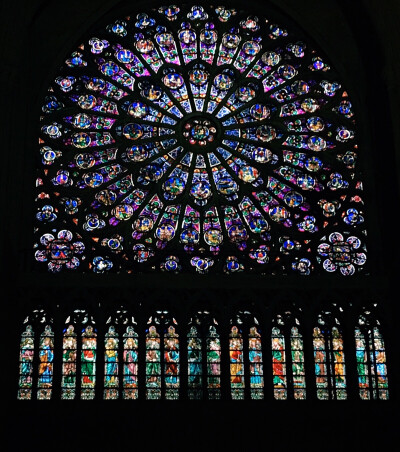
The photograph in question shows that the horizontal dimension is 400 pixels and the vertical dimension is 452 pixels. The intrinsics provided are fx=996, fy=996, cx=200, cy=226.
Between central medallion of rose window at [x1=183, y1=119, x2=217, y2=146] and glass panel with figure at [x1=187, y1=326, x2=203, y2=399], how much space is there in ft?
10.6

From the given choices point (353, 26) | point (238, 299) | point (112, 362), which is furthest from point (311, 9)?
point (112, 362)

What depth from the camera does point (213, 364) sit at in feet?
44.4

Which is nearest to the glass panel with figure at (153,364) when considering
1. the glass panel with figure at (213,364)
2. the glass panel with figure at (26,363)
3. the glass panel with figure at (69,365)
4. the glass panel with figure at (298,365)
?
the glass panel with figure at (213,364)

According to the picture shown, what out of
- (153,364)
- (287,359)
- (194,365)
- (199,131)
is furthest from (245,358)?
(199,131)

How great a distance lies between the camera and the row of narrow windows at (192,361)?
1333 cm

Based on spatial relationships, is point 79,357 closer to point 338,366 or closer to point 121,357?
point 121,357

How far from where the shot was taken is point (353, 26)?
15.6m

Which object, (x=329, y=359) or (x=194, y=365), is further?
(x=329, y=359)

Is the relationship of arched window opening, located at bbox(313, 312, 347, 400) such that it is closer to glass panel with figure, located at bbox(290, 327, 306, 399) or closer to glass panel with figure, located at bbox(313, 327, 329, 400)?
glass panel with figure, located at bbox(313, 327, 329, 400)

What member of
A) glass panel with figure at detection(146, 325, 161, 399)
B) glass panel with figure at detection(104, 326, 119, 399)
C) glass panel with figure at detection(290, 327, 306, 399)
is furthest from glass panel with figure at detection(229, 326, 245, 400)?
glass panel with figure at detection(104, 326, 119, 399)

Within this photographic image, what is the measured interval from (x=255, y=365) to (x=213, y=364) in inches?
22.6

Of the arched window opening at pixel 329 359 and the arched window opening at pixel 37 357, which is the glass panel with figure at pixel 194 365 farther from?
the arched window opening at pixel 37 357

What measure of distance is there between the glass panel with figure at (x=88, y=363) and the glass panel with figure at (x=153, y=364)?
72 centimetres

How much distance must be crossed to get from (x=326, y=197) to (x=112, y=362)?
410 cm
